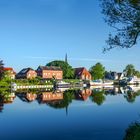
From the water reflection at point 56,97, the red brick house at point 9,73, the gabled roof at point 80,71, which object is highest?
the gabled roof at point 80,71

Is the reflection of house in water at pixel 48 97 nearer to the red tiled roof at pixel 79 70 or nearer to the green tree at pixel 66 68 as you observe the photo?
the green tree at pixel 66 68

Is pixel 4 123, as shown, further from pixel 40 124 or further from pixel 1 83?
pixel 1 83

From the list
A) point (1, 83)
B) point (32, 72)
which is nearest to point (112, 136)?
point (1, 83)

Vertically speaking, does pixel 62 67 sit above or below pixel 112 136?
above

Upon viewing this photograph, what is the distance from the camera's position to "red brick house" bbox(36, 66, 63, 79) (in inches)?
6048

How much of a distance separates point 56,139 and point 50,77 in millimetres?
131046

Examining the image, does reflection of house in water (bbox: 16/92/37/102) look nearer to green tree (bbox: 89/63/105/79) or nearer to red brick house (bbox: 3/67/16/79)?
red brick house (bbox: 3/67/16/79)

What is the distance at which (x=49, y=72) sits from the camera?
155750 millimetres

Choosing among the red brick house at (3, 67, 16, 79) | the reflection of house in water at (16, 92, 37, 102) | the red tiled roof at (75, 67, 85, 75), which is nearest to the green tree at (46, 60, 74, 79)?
the red tiled roof at (75, 67, 85, 75)

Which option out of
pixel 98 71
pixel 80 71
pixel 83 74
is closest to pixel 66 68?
pixel 83 74

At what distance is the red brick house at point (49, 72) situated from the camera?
153625 millimetres

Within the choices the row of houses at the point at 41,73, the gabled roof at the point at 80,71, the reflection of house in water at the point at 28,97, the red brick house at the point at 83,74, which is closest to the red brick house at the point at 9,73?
the row of houses at the point at 41,73

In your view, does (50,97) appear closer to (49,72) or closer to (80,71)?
(49,72)

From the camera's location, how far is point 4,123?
31.7m
